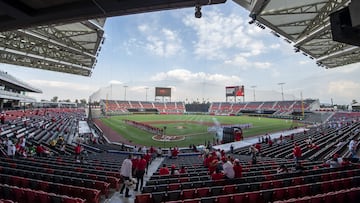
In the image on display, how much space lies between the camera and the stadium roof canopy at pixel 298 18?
36.7 ft

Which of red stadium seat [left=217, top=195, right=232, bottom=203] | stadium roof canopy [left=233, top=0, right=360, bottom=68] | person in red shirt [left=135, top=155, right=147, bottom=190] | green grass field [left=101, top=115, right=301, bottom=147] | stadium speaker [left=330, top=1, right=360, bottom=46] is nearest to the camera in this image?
red stadium seat [left=217, top=195, right=232, bottom=203]

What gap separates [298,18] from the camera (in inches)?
527

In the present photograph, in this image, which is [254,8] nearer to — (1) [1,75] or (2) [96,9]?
(2) [96,9]

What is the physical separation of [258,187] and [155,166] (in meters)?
7.99

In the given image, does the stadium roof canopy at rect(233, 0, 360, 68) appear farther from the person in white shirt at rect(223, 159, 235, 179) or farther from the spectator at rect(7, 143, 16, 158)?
the spectator at rect(7, 143, 16, 158)

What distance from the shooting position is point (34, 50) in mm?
16469

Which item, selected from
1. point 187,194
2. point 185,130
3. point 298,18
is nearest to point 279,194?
point 187,194

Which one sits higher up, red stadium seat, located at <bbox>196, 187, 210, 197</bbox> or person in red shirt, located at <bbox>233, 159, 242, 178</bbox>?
person in red shirt, located at <bbox>233, 159, 242, 178</bbox>

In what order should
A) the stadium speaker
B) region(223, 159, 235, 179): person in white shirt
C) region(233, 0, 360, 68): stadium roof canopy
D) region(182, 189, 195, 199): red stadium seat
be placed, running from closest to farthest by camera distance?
region(182, 189, 195, 199): red stadium seat → the stadium speaker → region(223, 159, 235, 179): person in white shirt → region(233, 0, 360, 68): stadium roof canopy

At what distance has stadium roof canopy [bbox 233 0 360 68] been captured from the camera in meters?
11.2

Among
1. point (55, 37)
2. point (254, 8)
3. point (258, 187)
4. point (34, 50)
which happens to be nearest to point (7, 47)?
point (34, 50)

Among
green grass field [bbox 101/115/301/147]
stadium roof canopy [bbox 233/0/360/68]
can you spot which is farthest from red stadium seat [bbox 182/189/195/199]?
green grass field [bbox 101/115/301/147]

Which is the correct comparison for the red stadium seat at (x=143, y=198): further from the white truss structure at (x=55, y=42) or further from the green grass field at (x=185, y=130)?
the green grass field at (x=185, y=130)

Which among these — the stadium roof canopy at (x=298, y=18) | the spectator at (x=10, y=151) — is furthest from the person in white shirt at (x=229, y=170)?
the spectator at (x=10, y=151)
